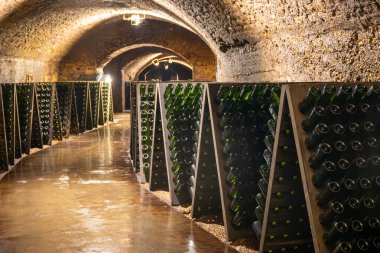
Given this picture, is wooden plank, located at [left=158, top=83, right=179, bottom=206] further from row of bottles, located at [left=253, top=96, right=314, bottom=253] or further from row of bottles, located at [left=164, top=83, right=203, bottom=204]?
row of bottles, located at [left=253, top=96, right=314, bottom=253]

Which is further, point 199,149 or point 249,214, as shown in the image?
point 199,149

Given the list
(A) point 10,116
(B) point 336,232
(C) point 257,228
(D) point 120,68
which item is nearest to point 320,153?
(B) point 336,232

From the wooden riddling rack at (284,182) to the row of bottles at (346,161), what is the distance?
48 millimetres

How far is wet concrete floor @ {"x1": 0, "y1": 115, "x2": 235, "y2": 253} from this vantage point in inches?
158

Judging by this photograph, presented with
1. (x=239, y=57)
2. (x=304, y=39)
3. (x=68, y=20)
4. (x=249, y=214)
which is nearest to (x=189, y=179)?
(x=249, y=214)

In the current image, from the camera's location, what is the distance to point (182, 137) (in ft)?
17.1

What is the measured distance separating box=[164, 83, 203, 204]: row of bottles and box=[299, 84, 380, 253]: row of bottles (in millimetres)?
2192

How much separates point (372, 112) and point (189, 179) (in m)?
2.59

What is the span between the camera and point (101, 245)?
3.98 meters

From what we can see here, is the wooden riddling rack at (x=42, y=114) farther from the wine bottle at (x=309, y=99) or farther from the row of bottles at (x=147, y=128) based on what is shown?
the wine bottle at (x=309, y=99)

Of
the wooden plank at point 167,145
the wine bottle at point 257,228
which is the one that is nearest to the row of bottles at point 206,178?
the wooden plank at point 167,145

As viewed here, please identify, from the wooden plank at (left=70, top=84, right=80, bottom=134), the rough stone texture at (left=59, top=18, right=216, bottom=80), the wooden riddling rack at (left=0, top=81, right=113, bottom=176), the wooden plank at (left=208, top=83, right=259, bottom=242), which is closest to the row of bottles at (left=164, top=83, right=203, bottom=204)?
the wooden plank at (left=208, top=83, right=259, bottom=242)

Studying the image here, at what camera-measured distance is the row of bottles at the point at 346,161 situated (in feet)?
9.02

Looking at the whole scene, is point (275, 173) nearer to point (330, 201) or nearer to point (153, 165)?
point (330, 201)
